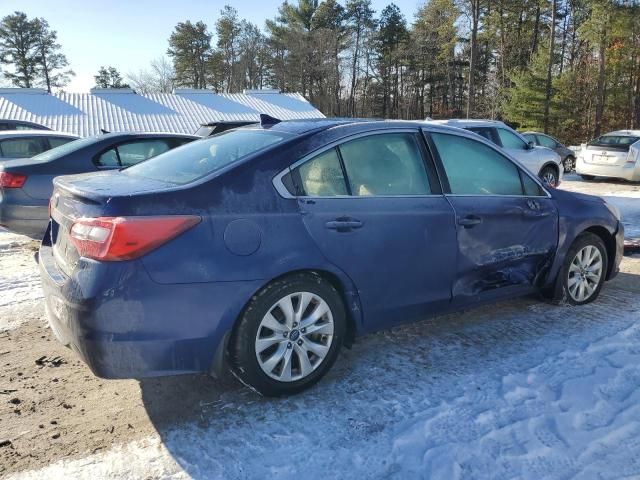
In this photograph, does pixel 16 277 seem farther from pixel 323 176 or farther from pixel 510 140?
pixel 510 140

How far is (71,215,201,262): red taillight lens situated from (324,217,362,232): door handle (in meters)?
0.82

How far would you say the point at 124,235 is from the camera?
2.48m

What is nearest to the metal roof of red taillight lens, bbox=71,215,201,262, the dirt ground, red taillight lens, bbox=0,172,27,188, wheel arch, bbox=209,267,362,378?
red taillight lens, bbox=0,172,27,188

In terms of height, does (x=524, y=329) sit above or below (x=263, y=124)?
below

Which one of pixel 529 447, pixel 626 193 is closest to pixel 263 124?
pixel 529 447

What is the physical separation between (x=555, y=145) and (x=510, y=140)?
6.76m

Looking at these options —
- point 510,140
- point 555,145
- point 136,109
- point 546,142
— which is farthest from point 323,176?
point 136,109

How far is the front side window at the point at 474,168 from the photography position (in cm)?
370

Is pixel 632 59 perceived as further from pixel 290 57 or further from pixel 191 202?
pixel 191 202

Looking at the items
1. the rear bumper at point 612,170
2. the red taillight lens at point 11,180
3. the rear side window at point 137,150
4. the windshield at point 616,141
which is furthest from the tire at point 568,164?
the red taillight lens at point 11,180

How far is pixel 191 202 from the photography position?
2.65 m

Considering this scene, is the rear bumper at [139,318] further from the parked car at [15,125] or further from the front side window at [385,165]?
the parked car at [15,125]

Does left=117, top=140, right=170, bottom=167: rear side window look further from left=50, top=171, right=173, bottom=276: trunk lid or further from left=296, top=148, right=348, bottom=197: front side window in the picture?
left=296, top=148, right=348, bottom=197: front side window

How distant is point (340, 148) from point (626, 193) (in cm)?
1164
